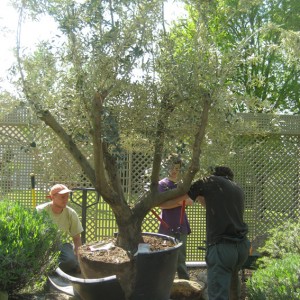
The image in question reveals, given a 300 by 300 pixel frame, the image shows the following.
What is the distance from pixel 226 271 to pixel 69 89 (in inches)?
84.7

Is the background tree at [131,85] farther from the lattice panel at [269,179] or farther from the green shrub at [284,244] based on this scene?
the lattice panel at [269,179]

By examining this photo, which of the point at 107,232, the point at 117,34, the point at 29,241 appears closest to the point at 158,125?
the point at 117,34

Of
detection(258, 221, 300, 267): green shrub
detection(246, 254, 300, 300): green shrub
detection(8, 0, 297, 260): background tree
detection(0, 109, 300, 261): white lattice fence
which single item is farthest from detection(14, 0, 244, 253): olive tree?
detection(0, 109, 300, 261): white lattice fence

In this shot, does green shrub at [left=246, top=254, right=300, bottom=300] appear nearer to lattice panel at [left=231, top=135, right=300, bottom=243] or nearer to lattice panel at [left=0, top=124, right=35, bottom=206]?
lattice panel at [left=231, top=135, right=300, bottom=243]

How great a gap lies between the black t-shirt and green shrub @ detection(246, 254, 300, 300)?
46 centimetres

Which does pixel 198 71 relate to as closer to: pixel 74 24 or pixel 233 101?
pixel 233 101

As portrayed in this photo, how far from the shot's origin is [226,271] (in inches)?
165

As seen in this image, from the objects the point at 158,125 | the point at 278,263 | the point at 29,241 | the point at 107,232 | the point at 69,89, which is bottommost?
the point at 107,232

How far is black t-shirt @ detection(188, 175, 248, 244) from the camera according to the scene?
4.21 meters

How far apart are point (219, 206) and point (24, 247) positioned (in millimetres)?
1763

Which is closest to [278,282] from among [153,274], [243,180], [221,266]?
[221,266]

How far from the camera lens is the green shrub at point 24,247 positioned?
3.52 metres

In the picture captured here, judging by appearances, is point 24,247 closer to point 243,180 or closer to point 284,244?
point 284,244

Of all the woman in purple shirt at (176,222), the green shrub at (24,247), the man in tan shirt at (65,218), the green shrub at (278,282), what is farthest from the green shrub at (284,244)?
the green shrub at (24,247)
